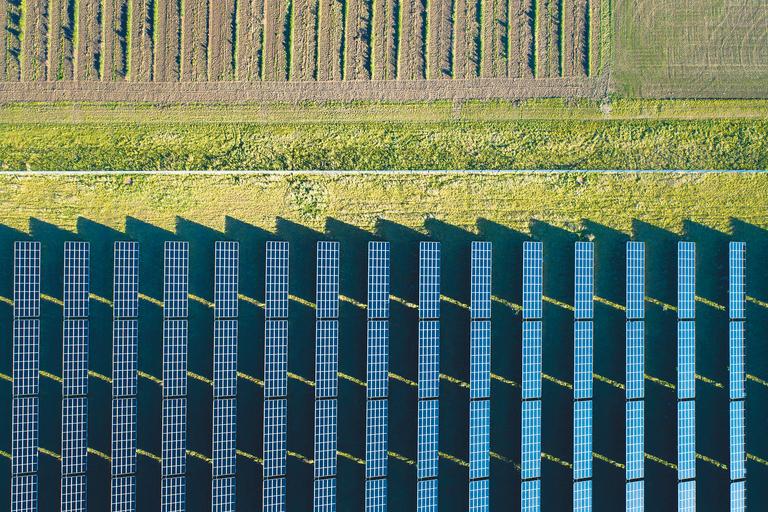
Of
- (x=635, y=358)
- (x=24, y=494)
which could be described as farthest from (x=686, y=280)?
(x=24, y=494)

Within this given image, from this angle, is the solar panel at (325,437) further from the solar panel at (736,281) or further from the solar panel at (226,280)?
the solar panel at (736,281)

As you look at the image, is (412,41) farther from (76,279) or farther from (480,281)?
(76,279)

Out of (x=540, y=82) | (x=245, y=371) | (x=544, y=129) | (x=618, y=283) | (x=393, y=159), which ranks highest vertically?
(x=540, y=82)

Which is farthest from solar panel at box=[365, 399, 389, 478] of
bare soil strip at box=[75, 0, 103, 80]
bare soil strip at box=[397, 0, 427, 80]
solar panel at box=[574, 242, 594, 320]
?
bare soil strip at box=[75, 0, 103, 80]

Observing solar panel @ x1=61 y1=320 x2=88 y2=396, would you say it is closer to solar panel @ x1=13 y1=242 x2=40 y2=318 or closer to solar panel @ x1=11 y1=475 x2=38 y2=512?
solar panel @ x1=13 y1=242 x2=40 y2=318

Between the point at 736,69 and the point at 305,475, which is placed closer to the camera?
the point at 305,475

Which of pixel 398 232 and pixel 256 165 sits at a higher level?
pixel 256 165

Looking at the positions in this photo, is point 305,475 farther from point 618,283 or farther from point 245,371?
point 618,283

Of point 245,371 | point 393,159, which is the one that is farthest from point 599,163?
point 245,371
